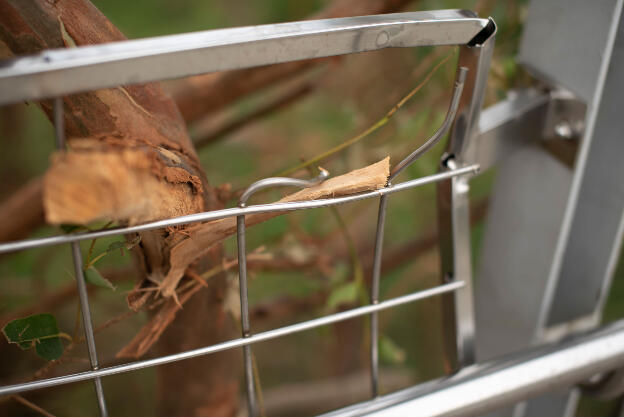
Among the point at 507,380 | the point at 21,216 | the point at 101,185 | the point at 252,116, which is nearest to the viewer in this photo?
the point at 101,185

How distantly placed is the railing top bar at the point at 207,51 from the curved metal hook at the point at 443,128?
0.07 feet

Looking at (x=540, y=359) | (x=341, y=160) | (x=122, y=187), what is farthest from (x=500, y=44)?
(x=122, y=187)

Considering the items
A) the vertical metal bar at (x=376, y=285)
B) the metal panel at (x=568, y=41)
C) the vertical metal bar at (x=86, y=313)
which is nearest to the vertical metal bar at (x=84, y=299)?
the vertical metal bar at (x=86, y=313)

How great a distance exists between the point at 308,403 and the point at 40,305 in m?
0.36

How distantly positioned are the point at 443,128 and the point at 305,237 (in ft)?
0.83

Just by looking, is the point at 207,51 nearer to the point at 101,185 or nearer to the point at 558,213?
the point at 101,185

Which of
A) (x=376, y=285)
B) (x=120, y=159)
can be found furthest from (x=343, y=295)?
(x=120, y=159)

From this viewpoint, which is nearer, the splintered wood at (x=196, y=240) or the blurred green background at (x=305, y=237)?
the splintered wood at (x=196, y=240)

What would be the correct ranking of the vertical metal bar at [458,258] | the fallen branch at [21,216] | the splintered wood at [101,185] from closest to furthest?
the splintered wood at [101,185] < the vertical metal bar at [458,258] < the fallen branch at [21,216]

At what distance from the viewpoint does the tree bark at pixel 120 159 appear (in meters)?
0.14

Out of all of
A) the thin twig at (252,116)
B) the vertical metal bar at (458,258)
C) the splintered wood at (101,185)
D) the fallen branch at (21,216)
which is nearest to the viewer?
the splintered wood at (101,185)

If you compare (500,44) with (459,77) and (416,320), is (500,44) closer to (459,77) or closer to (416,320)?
(459,77)

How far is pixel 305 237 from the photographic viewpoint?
440 millimetres

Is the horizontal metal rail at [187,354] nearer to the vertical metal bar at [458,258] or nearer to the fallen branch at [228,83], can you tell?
the vertical metal bar at [458,258]
